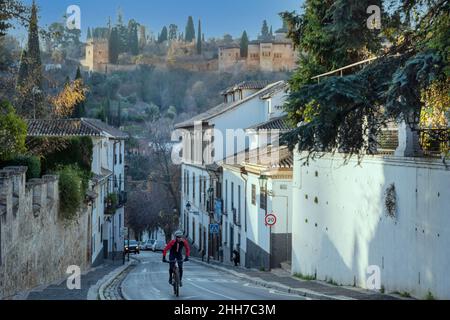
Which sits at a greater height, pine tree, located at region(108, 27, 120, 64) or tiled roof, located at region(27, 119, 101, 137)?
pine tree, located at region(108, 27, 120, 64)

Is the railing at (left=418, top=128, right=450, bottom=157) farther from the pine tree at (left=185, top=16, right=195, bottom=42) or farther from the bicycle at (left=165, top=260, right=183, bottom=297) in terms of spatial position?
the pine tree at (left=185, top=16, right=195, bottom=42)

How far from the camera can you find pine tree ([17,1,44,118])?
104 ft

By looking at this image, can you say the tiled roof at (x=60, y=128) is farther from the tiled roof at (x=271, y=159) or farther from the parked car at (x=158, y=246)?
the parked car at (x=158, y=246)

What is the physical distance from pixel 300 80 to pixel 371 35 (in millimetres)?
11899

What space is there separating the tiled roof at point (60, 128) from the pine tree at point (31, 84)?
2.17ft

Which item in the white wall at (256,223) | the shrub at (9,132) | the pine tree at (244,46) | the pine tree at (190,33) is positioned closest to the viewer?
the shrub at (9,132)

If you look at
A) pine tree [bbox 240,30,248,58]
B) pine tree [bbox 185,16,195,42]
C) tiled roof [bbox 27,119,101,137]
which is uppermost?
pine tree [bbox 185,16,195,42]

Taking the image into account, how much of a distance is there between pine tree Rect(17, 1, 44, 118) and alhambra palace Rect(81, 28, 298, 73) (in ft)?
127

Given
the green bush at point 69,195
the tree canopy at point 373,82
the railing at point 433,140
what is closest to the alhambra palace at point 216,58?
the green bush at point 69,195

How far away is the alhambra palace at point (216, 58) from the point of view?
83.6 metres

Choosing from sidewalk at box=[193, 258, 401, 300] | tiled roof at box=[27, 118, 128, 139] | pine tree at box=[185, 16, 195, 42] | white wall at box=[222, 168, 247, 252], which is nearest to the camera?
A: sidewalk at box=[193, 258, 401, 300]

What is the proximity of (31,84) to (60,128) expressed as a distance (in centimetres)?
678

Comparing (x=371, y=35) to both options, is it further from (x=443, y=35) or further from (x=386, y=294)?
(x=386, y=294)

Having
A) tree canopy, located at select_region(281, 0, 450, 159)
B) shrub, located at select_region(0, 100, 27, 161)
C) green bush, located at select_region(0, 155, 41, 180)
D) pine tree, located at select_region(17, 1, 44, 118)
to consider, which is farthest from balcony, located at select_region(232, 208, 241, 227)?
tree canopy, located at select_region(281, 0, 450, 159)
